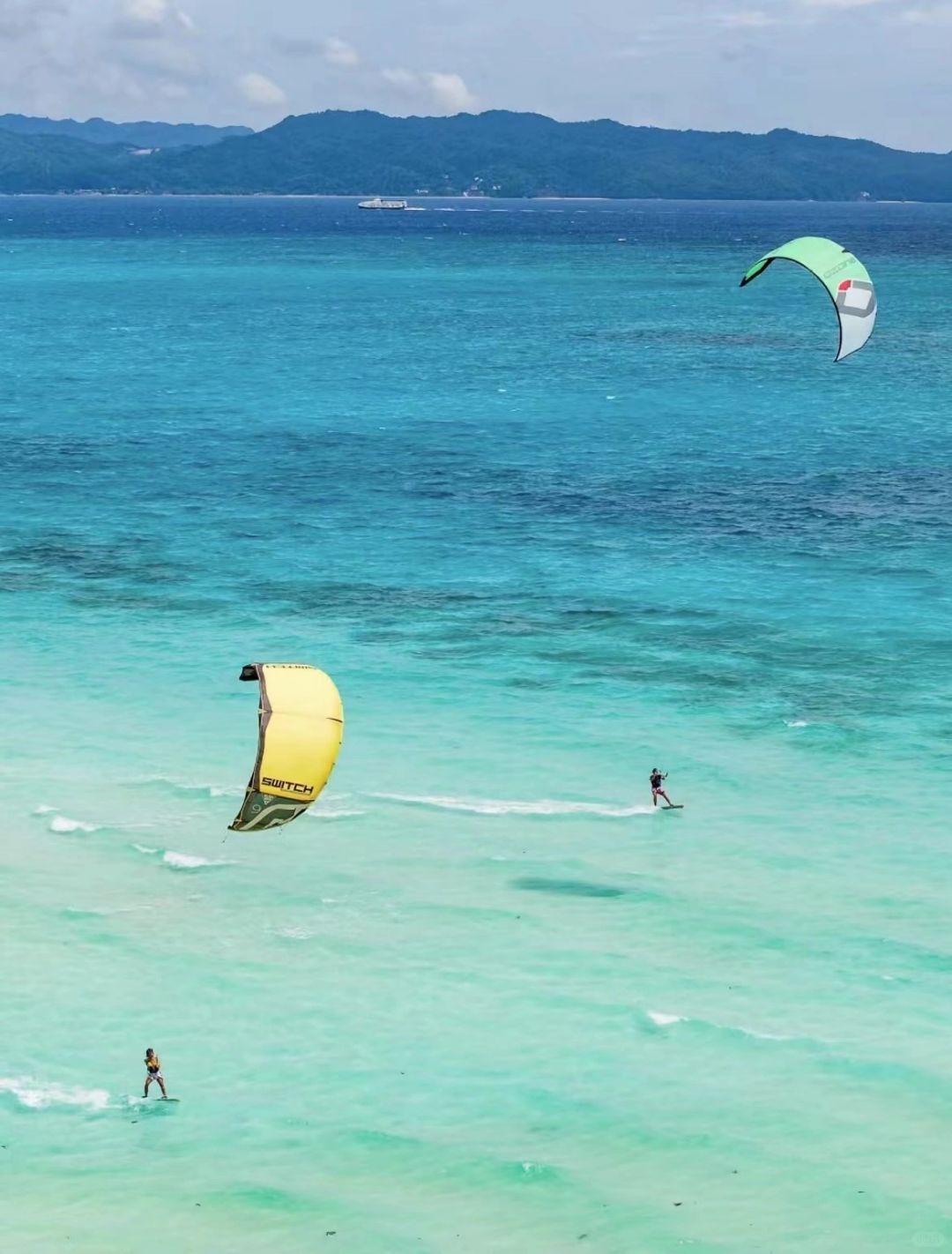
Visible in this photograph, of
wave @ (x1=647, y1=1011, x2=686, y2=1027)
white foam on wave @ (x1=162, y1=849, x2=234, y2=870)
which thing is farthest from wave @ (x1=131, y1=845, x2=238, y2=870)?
Result: wave @ (x1=647, y1=1011, x2=686, y2=1027)

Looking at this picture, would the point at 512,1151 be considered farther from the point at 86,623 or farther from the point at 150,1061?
the point at 86,623

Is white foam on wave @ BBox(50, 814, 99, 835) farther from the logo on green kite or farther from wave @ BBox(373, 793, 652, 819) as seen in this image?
the logo on green kite

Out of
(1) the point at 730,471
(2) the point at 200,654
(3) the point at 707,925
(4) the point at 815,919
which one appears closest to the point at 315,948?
(3) the point at 707,925

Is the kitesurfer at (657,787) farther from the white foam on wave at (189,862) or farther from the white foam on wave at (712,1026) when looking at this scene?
the white foam on wave at (189,862)

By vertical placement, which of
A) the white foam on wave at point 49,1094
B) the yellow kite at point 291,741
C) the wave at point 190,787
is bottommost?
the white foam on wave at point 49,1094

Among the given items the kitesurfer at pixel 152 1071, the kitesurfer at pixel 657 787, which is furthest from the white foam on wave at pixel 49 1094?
the kitesurfer at pixel 657 787
